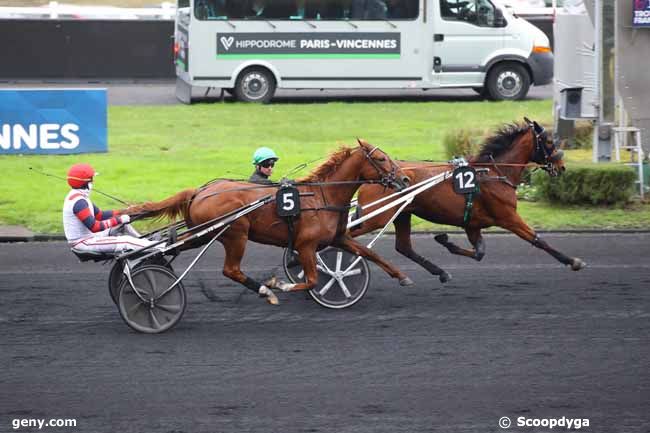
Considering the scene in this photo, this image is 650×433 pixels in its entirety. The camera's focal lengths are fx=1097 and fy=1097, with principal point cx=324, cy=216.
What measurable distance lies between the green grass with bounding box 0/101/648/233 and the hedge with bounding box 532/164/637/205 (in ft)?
0.78

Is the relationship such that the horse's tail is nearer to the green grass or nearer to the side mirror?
the green grass

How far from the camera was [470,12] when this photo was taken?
74.7ft

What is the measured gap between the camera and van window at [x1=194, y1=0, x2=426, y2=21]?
2239cm

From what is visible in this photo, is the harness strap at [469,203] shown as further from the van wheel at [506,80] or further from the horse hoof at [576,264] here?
the van wheel at [506,80]

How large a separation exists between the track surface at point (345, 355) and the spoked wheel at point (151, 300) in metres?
0.13

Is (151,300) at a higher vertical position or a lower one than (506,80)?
lower

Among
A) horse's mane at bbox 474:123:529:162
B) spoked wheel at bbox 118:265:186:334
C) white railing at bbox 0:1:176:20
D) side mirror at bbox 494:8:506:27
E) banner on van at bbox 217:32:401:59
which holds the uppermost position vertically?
white railing at bbox 0:1:176:20

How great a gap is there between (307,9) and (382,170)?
14.0 m

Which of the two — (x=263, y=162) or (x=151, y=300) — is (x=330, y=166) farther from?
(x=151, y=300)

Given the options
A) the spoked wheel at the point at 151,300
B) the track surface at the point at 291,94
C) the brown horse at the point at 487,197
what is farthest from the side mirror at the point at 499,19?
the spoked wheel at the point at 151,300

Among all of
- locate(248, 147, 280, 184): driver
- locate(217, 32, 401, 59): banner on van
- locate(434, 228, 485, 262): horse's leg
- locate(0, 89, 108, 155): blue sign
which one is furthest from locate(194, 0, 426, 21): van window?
locate(248, 147, 280, 184): driver

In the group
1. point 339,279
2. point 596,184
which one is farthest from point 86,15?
point 339,279

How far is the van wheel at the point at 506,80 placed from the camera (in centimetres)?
2314

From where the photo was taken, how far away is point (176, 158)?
1720cm
